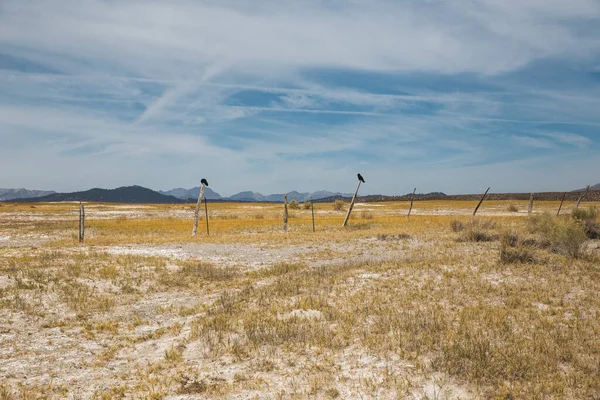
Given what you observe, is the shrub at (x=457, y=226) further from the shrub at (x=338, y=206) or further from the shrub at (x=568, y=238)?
the shrub at (x=338, y=206)

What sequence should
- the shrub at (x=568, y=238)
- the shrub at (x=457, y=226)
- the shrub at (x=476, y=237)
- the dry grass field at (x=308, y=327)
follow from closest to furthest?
the dry grass field at (x=308, y=327) < the shrub at (x=568, y=238) < the shrub at (x=476, y=237) < the shrub at (x=457, y=226)

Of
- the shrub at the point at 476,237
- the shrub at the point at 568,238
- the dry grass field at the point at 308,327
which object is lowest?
the dry grass field at the point at 308,327

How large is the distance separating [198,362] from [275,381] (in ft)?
5.38

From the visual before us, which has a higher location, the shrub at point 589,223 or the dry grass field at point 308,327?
the shrub at point 589,223

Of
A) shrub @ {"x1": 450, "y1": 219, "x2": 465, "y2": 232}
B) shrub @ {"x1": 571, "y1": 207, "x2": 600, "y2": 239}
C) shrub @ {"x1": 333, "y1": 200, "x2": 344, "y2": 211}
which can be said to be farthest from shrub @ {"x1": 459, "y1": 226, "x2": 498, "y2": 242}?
shrub @ {"x1": 333, "y1": 200, "x2": 344, "y2": 211}

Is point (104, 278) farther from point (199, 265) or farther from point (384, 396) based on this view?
point (384, 396)

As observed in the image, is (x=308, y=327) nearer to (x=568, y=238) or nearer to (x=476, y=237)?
(x=568, y=238)

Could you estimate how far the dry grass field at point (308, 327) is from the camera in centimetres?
570

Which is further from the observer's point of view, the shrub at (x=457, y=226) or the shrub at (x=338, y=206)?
the shrub at (x=338, y=206)

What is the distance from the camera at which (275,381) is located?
5.91m

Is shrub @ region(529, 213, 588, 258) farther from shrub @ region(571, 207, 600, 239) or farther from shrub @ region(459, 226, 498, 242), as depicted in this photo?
shrub @ region(571, 207, 600, 239)

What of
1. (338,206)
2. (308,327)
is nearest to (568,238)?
(308,327)

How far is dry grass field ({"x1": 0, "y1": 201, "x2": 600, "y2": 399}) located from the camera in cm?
570

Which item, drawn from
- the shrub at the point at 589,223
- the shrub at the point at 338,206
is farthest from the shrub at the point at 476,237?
the shrub at the point at 338,206
